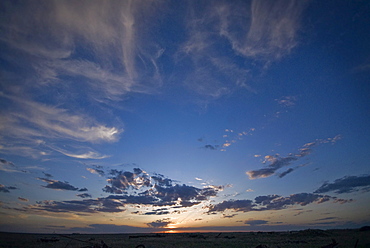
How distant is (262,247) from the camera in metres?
20.7

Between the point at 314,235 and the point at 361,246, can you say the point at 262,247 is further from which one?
the point at 314,235

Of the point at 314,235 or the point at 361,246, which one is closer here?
the point at 361,246

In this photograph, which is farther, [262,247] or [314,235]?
[314,235]

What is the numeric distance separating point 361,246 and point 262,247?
972 centimetres

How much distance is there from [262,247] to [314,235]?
186ft

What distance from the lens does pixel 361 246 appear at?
2020 cm

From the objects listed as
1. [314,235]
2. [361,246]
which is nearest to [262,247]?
[361,246]

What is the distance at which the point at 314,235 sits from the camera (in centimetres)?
6219

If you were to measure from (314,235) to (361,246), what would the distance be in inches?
2062
